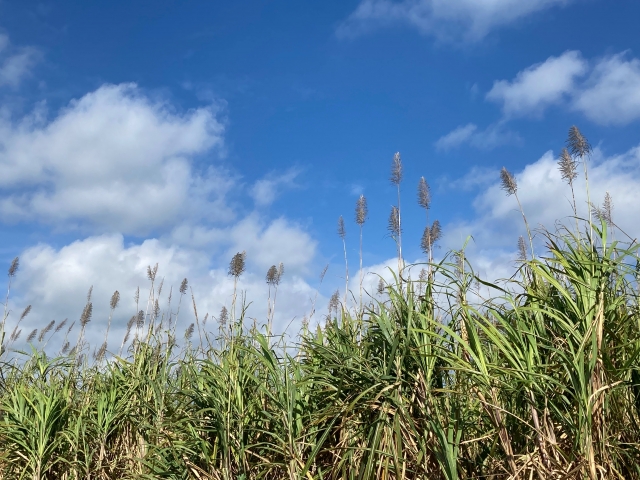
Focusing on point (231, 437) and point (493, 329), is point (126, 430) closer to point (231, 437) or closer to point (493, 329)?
point (231, 437)

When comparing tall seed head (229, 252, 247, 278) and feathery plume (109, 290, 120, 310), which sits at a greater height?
feathery plume (109, 290, 120, 310)

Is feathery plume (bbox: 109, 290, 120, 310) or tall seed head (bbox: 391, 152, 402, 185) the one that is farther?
feathery plume (bbox: 109, 290, 120, 310)

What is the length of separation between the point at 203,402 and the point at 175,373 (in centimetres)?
101

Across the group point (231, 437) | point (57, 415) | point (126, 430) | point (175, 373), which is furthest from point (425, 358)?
point (57, 415)

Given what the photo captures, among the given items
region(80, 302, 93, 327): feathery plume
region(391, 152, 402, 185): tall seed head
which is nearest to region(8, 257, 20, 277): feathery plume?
region(80, 302, 93, 327): feathery plume

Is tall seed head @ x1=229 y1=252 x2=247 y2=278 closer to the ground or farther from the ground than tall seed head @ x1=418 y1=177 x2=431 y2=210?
closer to the ground

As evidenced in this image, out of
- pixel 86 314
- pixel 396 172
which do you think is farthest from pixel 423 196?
pixel 86 314

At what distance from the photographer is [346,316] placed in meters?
3.43

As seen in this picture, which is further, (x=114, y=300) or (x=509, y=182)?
(x=114, y=300)

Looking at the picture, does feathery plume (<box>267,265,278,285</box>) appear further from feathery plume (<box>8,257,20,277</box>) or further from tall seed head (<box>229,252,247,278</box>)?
feathery plume (<box>8,257,20,277</box>)

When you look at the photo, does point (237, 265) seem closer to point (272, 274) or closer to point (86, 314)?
point (272, 274)

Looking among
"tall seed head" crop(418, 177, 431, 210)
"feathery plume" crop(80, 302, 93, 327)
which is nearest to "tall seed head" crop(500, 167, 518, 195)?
"tall seed head" crop(418, 177, 431, 210)

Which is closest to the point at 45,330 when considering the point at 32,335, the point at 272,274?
the point at 32,335

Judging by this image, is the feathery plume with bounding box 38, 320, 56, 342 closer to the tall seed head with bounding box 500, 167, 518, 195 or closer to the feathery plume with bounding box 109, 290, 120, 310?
the feathery plume with bounding box 109, 290, 120, 310
